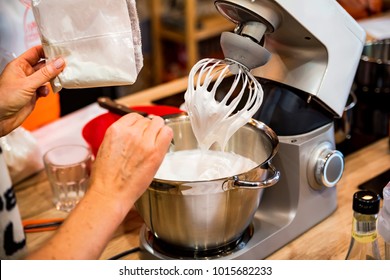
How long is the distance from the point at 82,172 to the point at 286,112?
1.43 ft

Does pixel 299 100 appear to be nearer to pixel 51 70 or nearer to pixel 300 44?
pixel 300 44

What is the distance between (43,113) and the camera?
4.92 feet

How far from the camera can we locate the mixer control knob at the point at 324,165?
963 millimetres

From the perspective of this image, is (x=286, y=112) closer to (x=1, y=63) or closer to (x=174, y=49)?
(x=1, y=63)

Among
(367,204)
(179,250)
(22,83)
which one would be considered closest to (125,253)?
(179,250)

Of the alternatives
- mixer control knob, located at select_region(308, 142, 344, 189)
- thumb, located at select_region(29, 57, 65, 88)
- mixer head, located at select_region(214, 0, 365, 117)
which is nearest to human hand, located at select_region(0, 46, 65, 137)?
thumb, located at select_region(29, 57, 65, 88)

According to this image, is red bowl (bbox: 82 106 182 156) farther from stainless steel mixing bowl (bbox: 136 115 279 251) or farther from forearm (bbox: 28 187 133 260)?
forearm (bbox: 28 187 133 260)

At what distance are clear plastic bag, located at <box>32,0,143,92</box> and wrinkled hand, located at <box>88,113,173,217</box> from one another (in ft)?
0.43

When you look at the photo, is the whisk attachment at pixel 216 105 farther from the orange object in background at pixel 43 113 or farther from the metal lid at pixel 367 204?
the orange object in background at pixel 43 113

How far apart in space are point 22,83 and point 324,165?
0.52m

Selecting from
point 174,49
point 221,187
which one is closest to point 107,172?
point 221,187

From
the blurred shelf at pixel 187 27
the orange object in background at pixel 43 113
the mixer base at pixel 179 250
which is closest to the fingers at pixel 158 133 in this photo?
the mixer base at pixel 179 250

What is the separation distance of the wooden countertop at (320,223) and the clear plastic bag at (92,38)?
1.06ft

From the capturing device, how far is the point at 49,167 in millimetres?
1120
